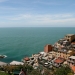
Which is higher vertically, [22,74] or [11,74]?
[22,74]

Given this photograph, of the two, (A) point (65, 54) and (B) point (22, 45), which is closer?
(A) point (65, 54)

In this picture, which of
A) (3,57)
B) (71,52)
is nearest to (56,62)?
(71,52)

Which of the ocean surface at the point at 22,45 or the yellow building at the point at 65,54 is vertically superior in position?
the yellow building at the point at 65,54

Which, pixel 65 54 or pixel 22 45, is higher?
pixel 65 54

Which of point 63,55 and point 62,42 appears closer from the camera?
point 63,55

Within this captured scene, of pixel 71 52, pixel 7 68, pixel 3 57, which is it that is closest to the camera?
pixel 7 68

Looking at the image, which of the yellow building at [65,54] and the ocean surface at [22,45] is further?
the ocean surface at [22,45]

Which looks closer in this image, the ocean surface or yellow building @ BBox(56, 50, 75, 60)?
yellow building @ BBox(56, 50, 75, 60)

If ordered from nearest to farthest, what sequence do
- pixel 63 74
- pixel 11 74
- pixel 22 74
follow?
pixel 22 74
pixel 63 74
pixel 11 74

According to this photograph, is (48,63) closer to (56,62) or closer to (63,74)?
(56,62)

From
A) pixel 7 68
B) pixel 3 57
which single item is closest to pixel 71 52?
pixel 7 68

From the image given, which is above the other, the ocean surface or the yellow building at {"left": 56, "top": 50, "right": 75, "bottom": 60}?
the yellow building at {"left": 56, "top": 50, "right": 75, "bottom": 60}
